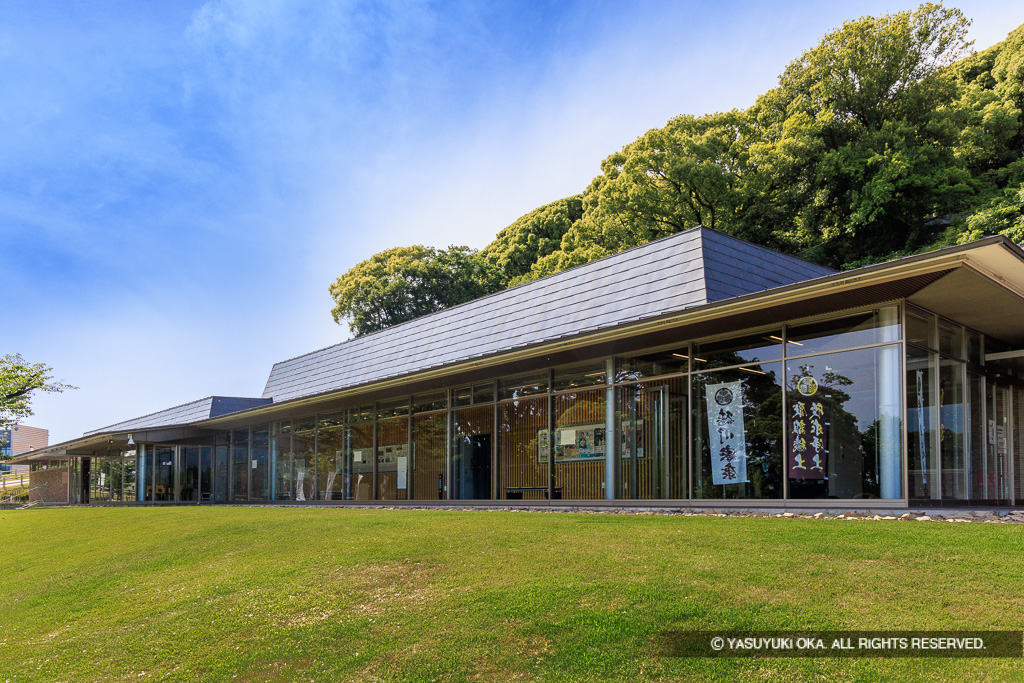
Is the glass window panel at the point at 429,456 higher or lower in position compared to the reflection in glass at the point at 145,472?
higher

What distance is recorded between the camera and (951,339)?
12.2m

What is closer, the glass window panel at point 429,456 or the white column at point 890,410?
the white column at point 890,410

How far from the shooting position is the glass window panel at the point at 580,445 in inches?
587

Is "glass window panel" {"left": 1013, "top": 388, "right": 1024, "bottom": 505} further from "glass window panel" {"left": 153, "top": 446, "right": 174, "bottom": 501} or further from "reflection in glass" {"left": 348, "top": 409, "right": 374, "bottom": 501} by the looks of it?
"glass window panel" {"left": 153, "top": 446, "right": 174, "bottom": 501}

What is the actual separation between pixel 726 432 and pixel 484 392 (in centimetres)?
663

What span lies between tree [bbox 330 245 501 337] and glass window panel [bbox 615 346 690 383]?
31.8 m

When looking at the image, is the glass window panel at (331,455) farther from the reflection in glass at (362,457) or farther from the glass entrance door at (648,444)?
the glass entrance door at (648,444)

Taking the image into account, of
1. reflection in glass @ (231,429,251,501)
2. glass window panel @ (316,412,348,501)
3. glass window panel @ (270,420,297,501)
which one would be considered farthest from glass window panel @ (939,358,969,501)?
reflection in glass @ (231,429,251,501)

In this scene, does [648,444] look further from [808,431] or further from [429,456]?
[429,456]

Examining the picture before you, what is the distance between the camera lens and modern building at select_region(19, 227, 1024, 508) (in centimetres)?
1084

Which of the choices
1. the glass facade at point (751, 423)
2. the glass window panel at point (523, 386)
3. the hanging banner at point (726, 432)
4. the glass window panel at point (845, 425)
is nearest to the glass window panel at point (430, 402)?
the glass facade at point (751, 423)

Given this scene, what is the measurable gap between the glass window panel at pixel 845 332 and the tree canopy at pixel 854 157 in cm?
1622

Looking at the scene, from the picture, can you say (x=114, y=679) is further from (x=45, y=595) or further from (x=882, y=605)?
(x=882, y=605)

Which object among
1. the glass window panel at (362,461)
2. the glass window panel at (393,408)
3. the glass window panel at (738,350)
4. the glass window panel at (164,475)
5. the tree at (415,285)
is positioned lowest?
the glass window panel at (164,475)
